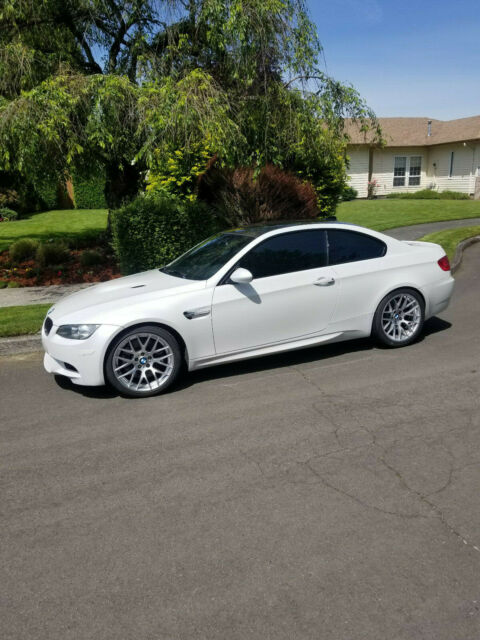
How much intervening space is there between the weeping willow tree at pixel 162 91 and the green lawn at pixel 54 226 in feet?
18.1

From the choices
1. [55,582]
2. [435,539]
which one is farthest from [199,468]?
[435,539]

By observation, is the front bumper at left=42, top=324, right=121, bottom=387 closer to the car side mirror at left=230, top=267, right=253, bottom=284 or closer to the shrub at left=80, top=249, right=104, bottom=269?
the car side mirror at left=230, top=267, right=253, bottom=284

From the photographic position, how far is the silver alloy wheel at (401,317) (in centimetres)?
632

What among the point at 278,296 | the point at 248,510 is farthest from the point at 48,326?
the point at 248,510

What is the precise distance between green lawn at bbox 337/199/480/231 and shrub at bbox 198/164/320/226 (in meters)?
6.27

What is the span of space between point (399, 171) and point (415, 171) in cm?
118

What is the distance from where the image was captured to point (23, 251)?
13.5 meters

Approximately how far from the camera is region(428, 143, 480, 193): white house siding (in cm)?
3291

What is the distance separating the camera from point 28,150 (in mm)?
8688

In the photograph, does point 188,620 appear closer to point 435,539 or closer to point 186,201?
point 435,539

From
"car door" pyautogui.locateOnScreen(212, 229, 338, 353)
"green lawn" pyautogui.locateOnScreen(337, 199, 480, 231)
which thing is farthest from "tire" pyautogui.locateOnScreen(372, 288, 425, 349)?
"green lawn" pyautogui.locateOnScreen(337, 199, 480, 231)

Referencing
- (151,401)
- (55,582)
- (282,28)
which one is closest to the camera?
(55,582)

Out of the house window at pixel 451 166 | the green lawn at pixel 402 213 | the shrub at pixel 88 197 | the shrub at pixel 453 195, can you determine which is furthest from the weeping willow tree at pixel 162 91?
the house window at pixel 451 166

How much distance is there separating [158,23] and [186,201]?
363cm
